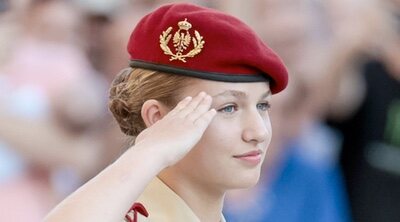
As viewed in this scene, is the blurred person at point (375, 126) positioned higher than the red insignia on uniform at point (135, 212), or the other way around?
the red insignia on uniform at point (135, 212)

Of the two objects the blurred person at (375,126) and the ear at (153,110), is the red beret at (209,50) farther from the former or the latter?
the blurred person at (375,126)

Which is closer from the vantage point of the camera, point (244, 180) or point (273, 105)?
point (244, 180)

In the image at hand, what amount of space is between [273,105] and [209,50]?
6.21 ft

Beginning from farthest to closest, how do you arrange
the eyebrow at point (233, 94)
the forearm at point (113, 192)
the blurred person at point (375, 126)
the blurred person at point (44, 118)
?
the blurred person at point (375, 126)
the blurred person at point (44, 118)
the eyebrow at point (233, 94)
the forearm at point (113, 192)

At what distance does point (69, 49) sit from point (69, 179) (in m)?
0.42

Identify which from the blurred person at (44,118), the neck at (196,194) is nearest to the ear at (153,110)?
the neck at (196,194)

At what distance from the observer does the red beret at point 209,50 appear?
239 cm

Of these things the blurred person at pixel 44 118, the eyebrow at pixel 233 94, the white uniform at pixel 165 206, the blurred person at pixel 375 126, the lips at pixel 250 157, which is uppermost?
the eyebrow at pixel 233 94

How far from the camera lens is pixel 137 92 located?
2.47 m

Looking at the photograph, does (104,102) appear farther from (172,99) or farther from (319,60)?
(172,99)

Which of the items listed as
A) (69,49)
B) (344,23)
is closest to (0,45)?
(69,49)

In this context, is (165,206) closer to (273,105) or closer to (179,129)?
(179,129)

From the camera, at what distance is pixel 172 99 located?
2424 millimetres

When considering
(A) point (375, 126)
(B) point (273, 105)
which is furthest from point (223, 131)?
(A) point (375, 126)
